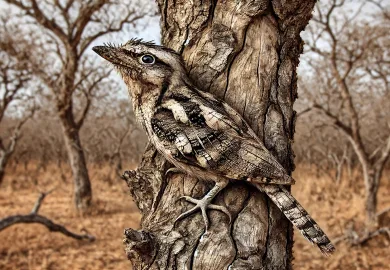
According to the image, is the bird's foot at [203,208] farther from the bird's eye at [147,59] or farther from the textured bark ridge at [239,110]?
the bird's eye at [147,59]

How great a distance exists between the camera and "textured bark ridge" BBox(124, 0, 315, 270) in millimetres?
1767

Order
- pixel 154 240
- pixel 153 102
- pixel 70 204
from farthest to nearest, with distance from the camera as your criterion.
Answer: pixel 70 204 → pixel 153 102 → pixel 154 240

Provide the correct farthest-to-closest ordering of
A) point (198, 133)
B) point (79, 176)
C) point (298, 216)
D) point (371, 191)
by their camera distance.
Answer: point (79, 176)
point (371, 191)
point (198, 133)
point (298, 216)

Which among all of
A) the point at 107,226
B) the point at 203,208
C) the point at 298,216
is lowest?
the point at 298,216

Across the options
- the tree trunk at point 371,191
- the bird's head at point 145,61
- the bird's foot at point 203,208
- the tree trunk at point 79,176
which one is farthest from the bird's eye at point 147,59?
the tree trunk at point 79,176

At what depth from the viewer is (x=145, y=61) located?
1949 millimetres

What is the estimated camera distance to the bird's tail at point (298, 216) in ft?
5.67

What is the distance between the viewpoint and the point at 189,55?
2082 millimetres

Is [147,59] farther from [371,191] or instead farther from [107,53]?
[371,191]

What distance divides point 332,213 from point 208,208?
35.1 ft

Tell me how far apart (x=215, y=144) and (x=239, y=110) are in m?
0.25

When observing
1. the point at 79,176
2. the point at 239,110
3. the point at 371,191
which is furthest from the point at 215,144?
the point at 79,176

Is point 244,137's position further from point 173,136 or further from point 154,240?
point 154,240

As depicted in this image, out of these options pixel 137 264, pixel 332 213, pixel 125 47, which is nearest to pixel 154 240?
pixel 137 264
